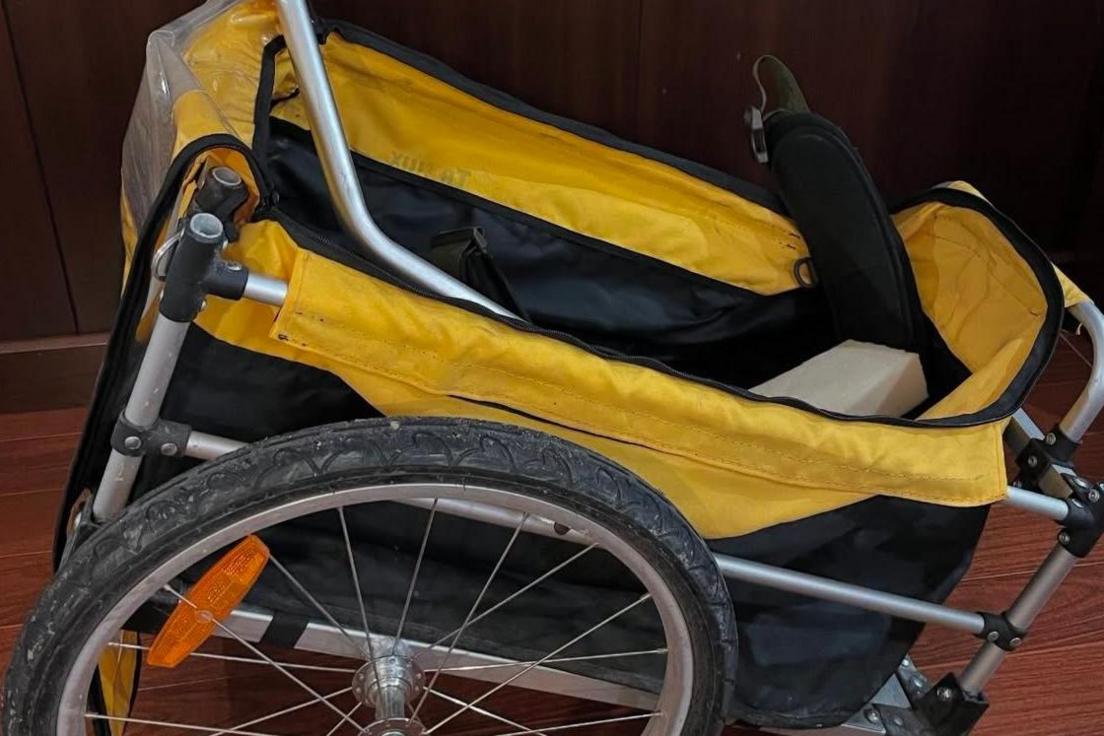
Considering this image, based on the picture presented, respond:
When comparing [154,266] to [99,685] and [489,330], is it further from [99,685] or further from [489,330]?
[99,685]

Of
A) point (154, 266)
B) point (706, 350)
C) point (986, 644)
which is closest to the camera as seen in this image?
point (154, 266)

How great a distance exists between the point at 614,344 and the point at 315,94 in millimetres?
444

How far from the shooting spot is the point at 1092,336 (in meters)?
0.82

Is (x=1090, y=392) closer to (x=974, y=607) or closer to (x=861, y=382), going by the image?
(x=861, y=382)

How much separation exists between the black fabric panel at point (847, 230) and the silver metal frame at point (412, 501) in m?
0.15

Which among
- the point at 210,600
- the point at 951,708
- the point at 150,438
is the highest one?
the point at 150,438

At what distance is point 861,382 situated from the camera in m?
0.93

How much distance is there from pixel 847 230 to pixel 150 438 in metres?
0.60

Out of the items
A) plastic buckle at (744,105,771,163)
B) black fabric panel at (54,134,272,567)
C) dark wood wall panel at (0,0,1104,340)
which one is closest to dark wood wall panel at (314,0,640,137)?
dark wood wall panel at (0,0,1104,340)

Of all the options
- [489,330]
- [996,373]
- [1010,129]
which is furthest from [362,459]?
[1010,129]

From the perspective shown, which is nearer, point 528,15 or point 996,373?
point 996,373

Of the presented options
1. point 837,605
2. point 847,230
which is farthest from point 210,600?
point 847,230

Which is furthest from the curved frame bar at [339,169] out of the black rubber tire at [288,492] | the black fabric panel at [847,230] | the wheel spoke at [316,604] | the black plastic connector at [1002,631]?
the black plastic connector at [1002,631]

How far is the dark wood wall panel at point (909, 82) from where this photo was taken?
125 cm
